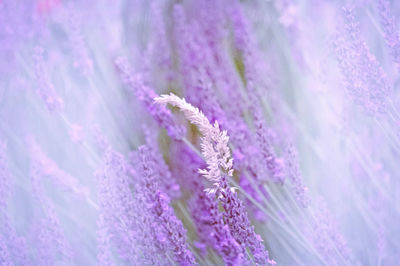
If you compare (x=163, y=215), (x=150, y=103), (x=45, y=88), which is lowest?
(x=163, y=215)

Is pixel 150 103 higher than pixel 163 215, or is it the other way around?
pixel 150 103

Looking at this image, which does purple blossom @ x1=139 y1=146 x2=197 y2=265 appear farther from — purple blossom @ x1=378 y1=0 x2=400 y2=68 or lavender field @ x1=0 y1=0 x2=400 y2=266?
purple blossom @ x1=378 y1=0 x2=400 y2=68

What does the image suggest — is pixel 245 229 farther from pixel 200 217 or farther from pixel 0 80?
pixel 0 80

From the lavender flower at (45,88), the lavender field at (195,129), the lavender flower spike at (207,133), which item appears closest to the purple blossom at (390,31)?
the lavender field at (195,129)

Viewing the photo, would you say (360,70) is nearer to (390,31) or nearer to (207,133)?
(390,31)

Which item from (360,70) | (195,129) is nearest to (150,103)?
(195,129)

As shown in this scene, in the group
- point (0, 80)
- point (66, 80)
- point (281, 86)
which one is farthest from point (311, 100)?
point (0, 80)

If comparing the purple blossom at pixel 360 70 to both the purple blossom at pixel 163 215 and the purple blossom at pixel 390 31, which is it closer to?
the purple blossom at pixel 390 31

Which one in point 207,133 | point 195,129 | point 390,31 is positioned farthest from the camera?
point 195,129
